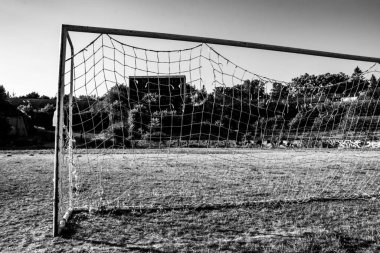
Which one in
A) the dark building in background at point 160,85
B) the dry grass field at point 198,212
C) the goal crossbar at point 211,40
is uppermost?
the goal crossbar at point 211,40

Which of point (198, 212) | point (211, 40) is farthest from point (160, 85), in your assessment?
point (198, 212)

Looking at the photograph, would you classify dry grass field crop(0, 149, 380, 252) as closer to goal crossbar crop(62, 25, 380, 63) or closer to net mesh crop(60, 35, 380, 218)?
net mesh crop(60, 35, 380, 218)

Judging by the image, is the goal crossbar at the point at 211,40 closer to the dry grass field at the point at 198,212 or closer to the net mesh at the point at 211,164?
the net mesh at the point at 211,164

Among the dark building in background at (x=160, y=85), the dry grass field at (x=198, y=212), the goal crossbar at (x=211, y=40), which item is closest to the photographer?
the dry grass field at (x=198, y=212)

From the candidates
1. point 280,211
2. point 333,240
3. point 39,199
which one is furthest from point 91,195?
point 333,240

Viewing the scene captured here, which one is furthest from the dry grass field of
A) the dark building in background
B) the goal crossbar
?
the goal crossbar

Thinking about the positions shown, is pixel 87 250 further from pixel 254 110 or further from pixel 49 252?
pixel 254 110

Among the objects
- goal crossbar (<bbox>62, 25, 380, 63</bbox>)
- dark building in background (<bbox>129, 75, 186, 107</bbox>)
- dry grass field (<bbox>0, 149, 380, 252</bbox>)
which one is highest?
goal crossbar (<bbox>62, 25, 380, 63</bbox>)

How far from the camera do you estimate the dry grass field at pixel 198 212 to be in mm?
2986

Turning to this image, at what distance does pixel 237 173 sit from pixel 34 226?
455 centimetres

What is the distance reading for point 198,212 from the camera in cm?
405

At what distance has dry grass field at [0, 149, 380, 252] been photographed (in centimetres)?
299

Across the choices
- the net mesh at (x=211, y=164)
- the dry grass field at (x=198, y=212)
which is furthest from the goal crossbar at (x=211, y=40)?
the dry grass field at (x=198, y=212)

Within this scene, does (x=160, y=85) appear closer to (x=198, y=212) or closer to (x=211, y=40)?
(x=211, y=40)
